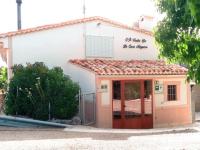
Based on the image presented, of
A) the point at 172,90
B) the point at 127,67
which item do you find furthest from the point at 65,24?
the point at 172,90

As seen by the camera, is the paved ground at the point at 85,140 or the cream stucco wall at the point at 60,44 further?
the cream stucco wall at the point at 60,44

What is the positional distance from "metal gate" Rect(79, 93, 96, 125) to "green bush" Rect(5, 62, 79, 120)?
0.54 m

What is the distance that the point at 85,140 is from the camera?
42.0 ft

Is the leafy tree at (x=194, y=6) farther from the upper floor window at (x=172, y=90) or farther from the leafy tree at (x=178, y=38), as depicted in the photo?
the upper floor window at (x=172, y=90)

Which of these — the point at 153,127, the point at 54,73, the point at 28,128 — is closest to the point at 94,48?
the point at 54,73

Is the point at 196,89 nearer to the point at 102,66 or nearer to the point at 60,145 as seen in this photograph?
the point at 102,66

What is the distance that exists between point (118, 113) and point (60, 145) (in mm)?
7072

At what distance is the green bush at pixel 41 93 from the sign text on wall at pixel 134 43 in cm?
486

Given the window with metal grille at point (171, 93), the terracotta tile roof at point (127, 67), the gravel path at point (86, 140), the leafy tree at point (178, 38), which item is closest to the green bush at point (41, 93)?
the terracotta tile roof at point (127, 67)

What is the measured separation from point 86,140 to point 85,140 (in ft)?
0.13

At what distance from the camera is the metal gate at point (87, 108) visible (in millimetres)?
18109

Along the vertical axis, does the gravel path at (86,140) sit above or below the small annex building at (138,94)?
below

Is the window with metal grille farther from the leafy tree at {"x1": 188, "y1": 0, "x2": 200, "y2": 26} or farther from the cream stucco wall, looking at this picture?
the leafy tree at {"x1": 188, "y1": 0, "x2": 200, "y2": 26}

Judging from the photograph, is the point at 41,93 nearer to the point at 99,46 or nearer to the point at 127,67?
the point at 127,67
